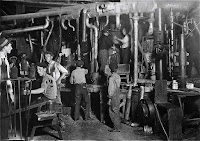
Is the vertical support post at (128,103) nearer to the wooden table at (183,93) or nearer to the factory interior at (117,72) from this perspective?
the factory interior at (117,72)

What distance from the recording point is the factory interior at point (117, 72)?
647 centimetres

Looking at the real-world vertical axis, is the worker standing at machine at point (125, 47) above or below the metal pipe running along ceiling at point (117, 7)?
below

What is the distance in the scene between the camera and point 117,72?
29.9 ft

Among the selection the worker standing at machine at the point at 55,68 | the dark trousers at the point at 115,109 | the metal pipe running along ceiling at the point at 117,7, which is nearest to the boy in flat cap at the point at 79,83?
the worker standing at machine at the point at 55,68

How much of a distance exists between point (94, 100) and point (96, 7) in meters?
4.81

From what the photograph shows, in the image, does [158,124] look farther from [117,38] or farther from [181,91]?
[117,38]

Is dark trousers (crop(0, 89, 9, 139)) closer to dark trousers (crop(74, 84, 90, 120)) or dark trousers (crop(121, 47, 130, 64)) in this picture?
dark trousers (crop(74, 84, 90, 120))

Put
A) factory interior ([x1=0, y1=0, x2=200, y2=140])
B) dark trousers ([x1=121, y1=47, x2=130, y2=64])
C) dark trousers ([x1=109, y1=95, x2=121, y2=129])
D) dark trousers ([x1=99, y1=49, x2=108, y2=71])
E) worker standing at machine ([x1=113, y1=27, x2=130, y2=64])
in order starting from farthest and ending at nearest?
dark trousers ([x1=121, y1=47, x2=130, y2=64])
worker standing at machine ([x1=113, y1=27, x2=130, y2=64])
dark trousers ([x1=99, y1=49, x2=108, y2=71])
dark trousers ([x1=109, y1=95, x2=121, y2=129])
factory interior ([x1=0, y1=0, x2=200, y2=140])

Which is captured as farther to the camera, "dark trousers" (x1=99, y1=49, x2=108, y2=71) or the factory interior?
"dark trousers" (x1=99, y1=49, x2=108, y2=71)

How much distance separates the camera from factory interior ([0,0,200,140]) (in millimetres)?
6473

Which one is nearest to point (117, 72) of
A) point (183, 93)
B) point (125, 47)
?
point (125, 47)

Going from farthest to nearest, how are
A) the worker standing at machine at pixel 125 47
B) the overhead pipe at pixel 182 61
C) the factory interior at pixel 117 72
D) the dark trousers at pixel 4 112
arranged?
the worker standing at machine at pixel 125 47 → the overhead pipe at pixel 182 61 → the factory interior at pixel 117 72 → the dark trousers at pixel 4 112

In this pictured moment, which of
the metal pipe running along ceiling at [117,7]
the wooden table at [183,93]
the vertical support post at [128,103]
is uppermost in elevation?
the metal pipe running along ceiling at [117,7]

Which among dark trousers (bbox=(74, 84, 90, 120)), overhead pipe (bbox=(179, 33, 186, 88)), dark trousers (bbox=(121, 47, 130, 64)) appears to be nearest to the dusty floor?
dark trousers (bbox=(74, 84, 90, 120))
